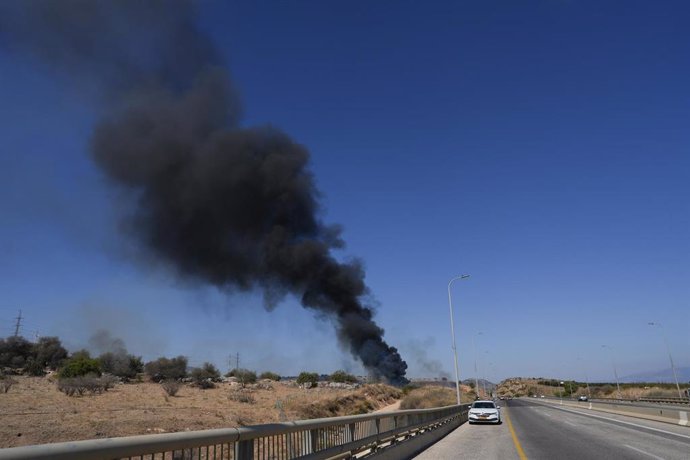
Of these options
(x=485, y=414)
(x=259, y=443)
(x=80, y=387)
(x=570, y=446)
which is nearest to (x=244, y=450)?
(x=259, y=443)

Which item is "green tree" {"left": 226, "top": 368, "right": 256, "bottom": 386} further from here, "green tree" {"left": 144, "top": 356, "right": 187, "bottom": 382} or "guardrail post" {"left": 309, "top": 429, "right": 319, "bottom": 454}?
"guardrail post" {"left": 309, "top": 429, "right": 319, "bottom": 454}

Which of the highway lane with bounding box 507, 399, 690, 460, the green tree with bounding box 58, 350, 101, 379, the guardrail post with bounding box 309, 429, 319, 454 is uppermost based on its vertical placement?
the green tree with bounding box 58, 350, 101, 379

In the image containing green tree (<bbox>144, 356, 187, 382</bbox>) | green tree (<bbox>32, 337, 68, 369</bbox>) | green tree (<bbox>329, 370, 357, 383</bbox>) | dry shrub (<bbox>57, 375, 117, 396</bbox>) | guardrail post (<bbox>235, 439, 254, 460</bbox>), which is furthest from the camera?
green tree (<bbox>329, 370, 357, 383</bbox>)

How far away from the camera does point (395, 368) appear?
163 feet

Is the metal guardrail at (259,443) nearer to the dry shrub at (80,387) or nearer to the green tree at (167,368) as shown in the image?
the dry shrub at (80,387)

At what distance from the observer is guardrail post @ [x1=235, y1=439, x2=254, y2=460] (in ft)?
15.5

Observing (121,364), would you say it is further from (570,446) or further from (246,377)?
(570,446)

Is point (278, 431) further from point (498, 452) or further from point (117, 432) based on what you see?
point (117, 432)

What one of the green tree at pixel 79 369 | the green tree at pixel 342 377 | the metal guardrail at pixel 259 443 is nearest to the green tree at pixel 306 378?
the green tree at pixel 342 377

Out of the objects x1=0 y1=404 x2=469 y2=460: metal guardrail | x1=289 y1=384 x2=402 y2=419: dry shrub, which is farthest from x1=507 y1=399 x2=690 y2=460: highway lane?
x1=289 y1=384 x2=402 y2=419: dry shrub

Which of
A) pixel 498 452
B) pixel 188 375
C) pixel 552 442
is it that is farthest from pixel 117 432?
pixel 188 375

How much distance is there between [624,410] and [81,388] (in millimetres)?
36294

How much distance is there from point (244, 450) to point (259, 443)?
645 millimetres

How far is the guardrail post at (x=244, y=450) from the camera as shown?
472cm
